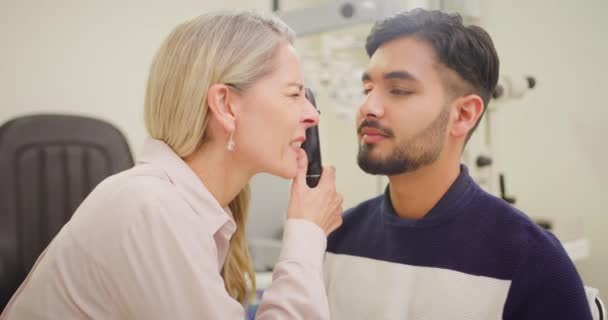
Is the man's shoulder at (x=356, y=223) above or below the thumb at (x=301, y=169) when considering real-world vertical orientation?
below

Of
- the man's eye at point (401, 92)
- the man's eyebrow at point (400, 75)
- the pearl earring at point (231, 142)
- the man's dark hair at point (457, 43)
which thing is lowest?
the pearl earring at point (231, 142)

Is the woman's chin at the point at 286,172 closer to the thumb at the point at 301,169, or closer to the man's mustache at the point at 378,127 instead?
the thumb at the point at 301,169

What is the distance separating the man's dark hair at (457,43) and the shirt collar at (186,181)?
461 mm

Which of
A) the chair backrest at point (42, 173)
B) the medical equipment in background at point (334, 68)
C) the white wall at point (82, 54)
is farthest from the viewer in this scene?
the white wall at point (82, 54)

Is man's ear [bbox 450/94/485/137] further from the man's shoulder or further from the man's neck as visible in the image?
the man's shoulder

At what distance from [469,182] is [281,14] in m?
1.03

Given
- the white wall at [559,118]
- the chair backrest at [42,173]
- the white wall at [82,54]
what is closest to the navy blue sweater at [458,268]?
the chair backrest at [42,173]

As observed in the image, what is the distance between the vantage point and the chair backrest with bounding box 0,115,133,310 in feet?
5.98

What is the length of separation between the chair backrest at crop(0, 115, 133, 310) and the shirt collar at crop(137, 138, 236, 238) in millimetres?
909

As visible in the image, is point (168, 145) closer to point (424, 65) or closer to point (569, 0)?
point (424, 65)

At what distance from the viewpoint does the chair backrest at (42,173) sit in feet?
5.98

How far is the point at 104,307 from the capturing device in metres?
0.97

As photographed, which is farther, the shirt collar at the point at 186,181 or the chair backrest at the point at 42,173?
the chair backrest at the point at 42,173

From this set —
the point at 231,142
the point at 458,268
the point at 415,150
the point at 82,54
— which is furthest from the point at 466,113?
the point at 82,54
